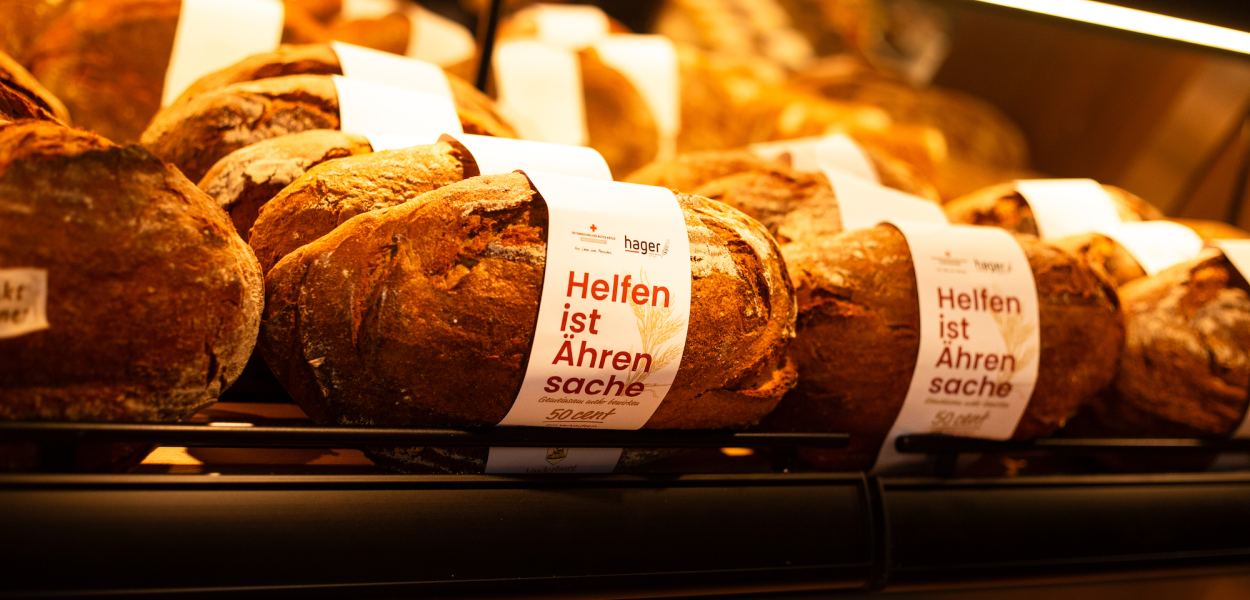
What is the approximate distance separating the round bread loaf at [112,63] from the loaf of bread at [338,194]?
56cm

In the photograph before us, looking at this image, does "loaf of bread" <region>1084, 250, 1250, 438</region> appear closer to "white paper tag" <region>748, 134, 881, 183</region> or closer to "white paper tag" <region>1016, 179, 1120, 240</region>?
"white paper tag" <region>1016, 179, 1120, 240</region>

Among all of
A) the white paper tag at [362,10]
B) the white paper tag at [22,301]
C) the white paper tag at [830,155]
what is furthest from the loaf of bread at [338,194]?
the white paper tag at [362,10]

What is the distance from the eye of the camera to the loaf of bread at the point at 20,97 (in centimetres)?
97

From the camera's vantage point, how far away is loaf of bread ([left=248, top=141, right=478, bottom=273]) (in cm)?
97

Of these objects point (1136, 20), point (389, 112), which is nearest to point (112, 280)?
point (389, 112)

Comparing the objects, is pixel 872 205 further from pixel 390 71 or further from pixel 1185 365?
pixel 390 71

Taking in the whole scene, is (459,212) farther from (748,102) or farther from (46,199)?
(748,102)

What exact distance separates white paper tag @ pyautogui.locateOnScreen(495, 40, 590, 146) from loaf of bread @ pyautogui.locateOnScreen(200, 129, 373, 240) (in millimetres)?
734

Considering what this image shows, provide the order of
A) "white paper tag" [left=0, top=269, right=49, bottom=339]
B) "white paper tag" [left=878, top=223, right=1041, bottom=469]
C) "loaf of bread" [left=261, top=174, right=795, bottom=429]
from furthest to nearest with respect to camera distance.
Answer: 1. "white paper tag" [left=878, top=223, right=1041, bottom=469]
2. "loaf of bread" [left=261, top=174, right=795, bottom=429]
3. "white paper tag" [left=0, top=269, right=49, bottom=339]

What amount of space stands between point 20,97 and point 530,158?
1.78ft

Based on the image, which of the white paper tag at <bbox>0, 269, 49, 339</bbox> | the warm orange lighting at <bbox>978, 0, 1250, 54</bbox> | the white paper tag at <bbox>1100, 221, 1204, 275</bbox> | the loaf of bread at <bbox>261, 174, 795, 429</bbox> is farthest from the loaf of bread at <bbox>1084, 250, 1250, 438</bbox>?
the white paper tag at <bbox>0, 269, 49, 339</bbox>

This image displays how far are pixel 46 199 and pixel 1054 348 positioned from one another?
1.10 meters

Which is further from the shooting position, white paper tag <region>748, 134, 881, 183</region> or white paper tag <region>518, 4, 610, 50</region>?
white paper tag <region>518, 4, 610, 50</region>

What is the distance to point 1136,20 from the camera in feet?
4.61
